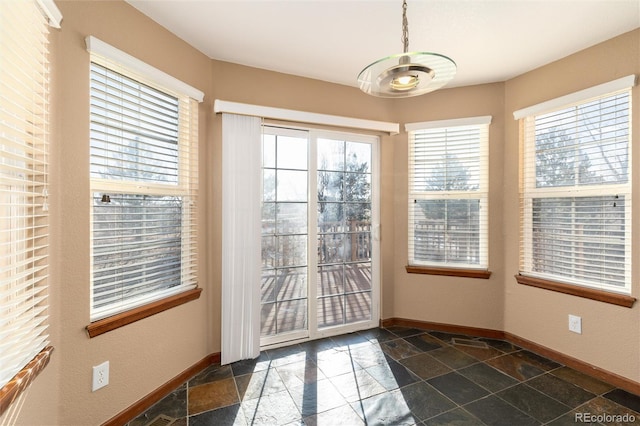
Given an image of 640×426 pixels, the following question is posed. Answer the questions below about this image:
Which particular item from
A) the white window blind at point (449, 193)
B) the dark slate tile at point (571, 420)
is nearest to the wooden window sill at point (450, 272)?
the white window blind at point (449, 193)

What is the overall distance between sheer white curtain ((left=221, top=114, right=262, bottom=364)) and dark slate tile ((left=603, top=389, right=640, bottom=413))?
265cm

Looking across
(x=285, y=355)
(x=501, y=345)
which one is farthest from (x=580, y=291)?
(x=285, y=355)

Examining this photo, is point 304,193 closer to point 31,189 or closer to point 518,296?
point 31,189

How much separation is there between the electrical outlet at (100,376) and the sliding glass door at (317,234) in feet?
4.22

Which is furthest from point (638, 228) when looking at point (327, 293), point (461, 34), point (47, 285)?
point (47, 285)

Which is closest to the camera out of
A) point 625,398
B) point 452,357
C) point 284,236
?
point 625,398

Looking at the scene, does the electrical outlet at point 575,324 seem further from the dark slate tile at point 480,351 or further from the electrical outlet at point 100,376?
the electrical outlet at point 100,376

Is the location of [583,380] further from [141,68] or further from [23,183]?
[141,68]

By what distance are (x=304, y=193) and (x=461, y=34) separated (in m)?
1.81

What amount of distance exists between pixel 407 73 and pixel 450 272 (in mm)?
2372

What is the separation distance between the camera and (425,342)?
3.01 meters

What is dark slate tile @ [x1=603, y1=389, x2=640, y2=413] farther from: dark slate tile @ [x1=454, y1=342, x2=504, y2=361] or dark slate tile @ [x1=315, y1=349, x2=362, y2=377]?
dark slate tile @ [x1=315, y1=349, x2=362, y2=377]

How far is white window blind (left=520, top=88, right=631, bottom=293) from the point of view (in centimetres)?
229

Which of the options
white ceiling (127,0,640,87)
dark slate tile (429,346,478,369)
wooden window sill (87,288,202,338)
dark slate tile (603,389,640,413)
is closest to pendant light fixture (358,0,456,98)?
white ceiling (127,0,640,87)
